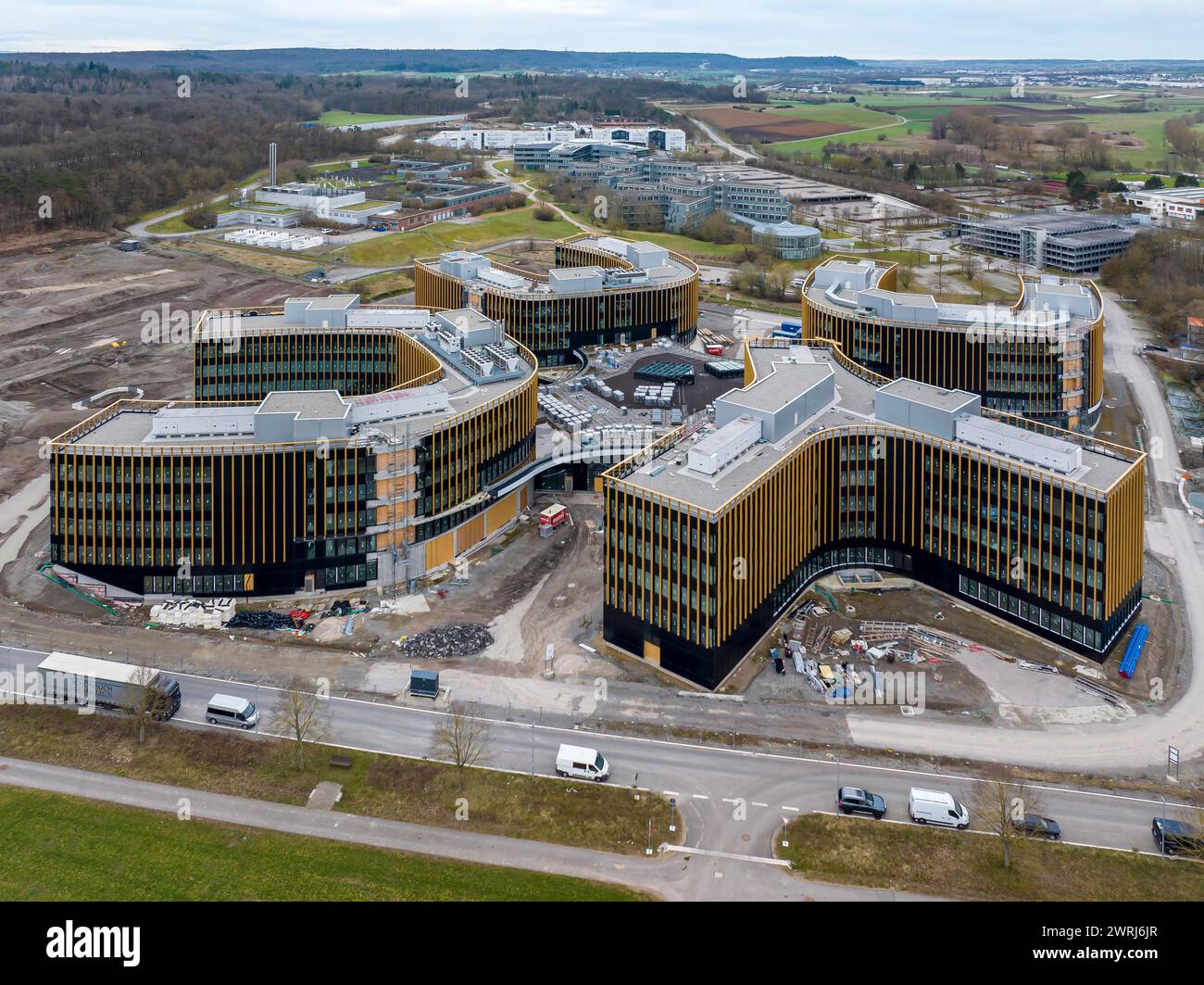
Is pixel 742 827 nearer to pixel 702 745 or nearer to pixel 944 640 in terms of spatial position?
pixel 702 745

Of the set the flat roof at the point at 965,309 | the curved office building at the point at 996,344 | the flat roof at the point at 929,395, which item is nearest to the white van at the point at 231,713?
the flat roof at the point at 929,395

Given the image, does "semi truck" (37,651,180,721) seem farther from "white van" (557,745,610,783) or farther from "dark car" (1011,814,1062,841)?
"dark car" (1011,814,1062,841)

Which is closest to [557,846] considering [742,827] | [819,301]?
[742,827]

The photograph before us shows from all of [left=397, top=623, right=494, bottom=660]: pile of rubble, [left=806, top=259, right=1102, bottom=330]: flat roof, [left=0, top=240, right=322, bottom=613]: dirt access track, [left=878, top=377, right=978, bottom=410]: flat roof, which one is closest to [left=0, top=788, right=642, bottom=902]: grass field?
[left=397, top=623, right=494, bottom=660]: pile of rubble

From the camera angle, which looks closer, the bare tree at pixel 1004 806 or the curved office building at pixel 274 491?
the bare tree at pixel 1004 806

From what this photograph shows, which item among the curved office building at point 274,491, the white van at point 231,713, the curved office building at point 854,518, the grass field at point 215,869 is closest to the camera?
the grass field at point 215,869

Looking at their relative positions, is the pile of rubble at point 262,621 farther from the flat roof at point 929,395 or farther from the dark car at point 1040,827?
the dark car at point 1040,827

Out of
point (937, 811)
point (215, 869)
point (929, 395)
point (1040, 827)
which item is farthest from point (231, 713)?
point (929, 395)
